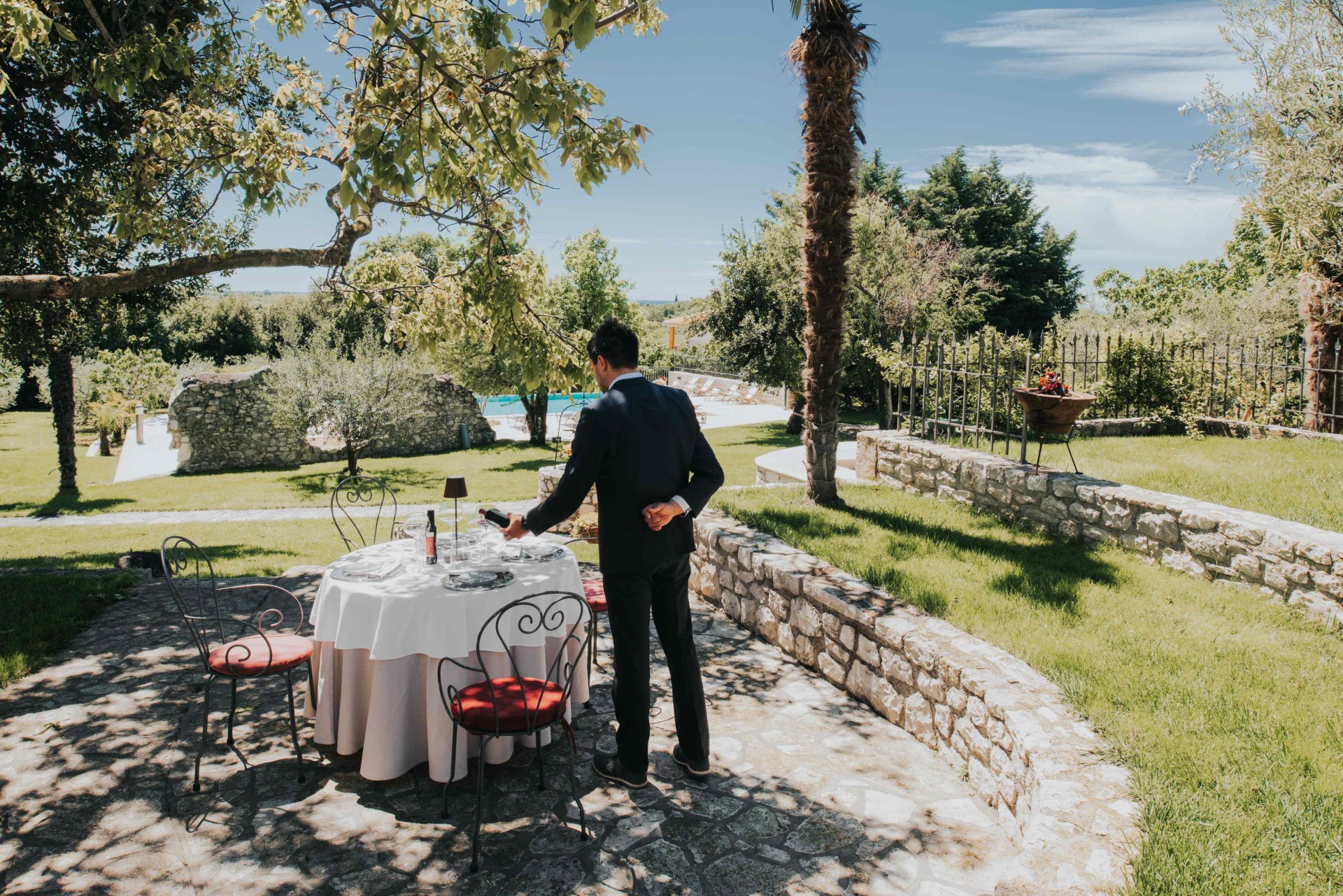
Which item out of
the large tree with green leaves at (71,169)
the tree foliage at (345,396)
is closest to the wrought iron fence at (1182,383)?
the large tree with green leaves at (71,169)

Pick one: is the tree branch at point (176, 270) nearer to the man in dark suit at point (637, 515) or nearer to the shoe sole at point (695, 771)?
the man in dark suit at point (637, 515)

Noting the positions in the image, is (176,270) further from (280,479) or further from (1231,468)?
(280,479)

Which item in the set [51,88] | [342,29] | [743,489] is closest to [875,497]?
[743,489]

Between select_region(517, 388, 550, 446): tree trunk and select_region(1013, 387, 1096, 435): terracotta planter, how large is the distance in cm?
2038

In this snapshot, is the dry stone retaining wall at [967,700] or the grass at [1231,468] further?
the grass at [1231,468]

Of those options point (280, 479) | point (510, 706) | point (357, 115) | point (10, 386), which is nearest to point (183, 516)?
point (280, 479)

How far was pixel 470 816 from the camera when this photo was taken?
364cm

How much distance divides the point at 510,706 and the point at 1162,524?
499cm

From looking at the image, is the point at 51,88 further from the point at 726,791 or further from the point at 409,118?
the point at 726,791

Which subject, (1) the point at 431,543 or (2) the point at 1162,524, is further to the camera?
(2) the point at 1162,524

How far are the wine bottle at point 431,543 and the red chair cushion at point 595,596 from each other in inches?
38.2

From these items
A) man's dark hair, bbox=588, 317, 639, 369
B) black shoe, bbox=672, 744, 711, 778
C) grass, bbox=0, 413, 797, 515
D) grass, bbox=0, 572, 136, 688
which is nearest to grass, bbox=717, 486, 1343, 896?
black shoe, bbox=672, 744, 711, 778

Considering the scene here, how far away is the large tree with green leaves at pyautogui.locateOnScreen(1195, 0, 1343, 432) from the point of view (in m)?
9.04

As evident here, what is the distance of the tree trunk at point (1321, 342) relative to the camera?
10.7 m
